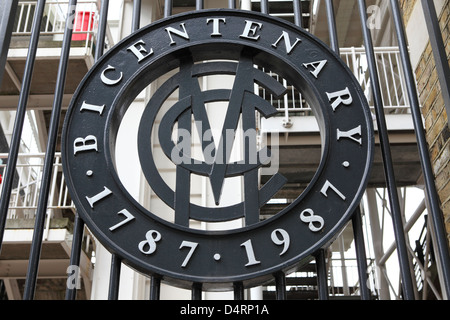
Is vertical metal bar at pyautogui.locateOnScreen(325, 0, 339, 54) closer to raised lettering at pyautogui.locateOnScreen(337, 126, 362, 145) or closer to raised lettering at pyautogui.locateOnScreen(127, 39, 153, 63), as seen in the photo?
raised lettering at pyautogui.locateOnScreen(337, 126, 362, 145)

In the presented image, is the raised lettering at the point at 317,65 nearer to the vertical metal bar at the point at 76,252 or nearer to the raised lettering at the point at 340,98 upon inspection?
the raised lettering at the point at 340,98

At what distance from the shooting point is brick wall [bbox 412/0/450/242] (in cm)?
247

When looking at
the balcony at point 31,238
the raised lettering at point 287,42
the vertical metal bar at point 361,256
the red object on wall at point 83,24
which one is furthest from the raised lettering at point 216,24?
the red object on wall at point 83,24

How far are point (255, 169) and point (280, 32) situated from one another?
641 mm

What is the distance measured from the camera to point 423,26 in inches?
111

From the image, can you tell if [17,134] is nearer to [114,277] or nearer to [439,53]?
[114,277]

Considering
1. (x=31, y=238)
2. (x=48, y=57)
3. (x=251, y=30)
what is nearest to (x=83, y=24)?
(x=48, y=57)

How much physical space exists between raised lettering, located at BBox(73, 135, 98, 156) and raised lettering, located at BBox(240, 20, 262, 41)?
77 cm

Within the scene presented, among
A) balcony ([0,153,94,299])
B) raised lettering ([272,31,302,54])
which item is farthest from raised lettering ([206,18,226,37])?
balcony ([0,153,94,299])

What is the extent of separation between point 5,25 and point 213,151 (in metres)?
1.08

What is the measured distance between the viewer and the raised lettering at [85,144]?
7.52 feet

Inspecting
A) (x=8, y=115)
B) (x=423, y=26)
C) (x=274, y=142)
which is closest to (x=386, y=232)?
(x=274, y=142)

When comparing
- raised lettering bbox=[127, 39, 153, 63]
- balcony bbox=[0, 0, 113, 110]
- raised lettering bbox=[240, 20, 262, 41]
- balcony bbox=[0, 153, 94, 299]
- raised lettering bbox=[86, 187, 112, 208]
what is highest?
balcony bbox=[0, 0, 113, 110]
